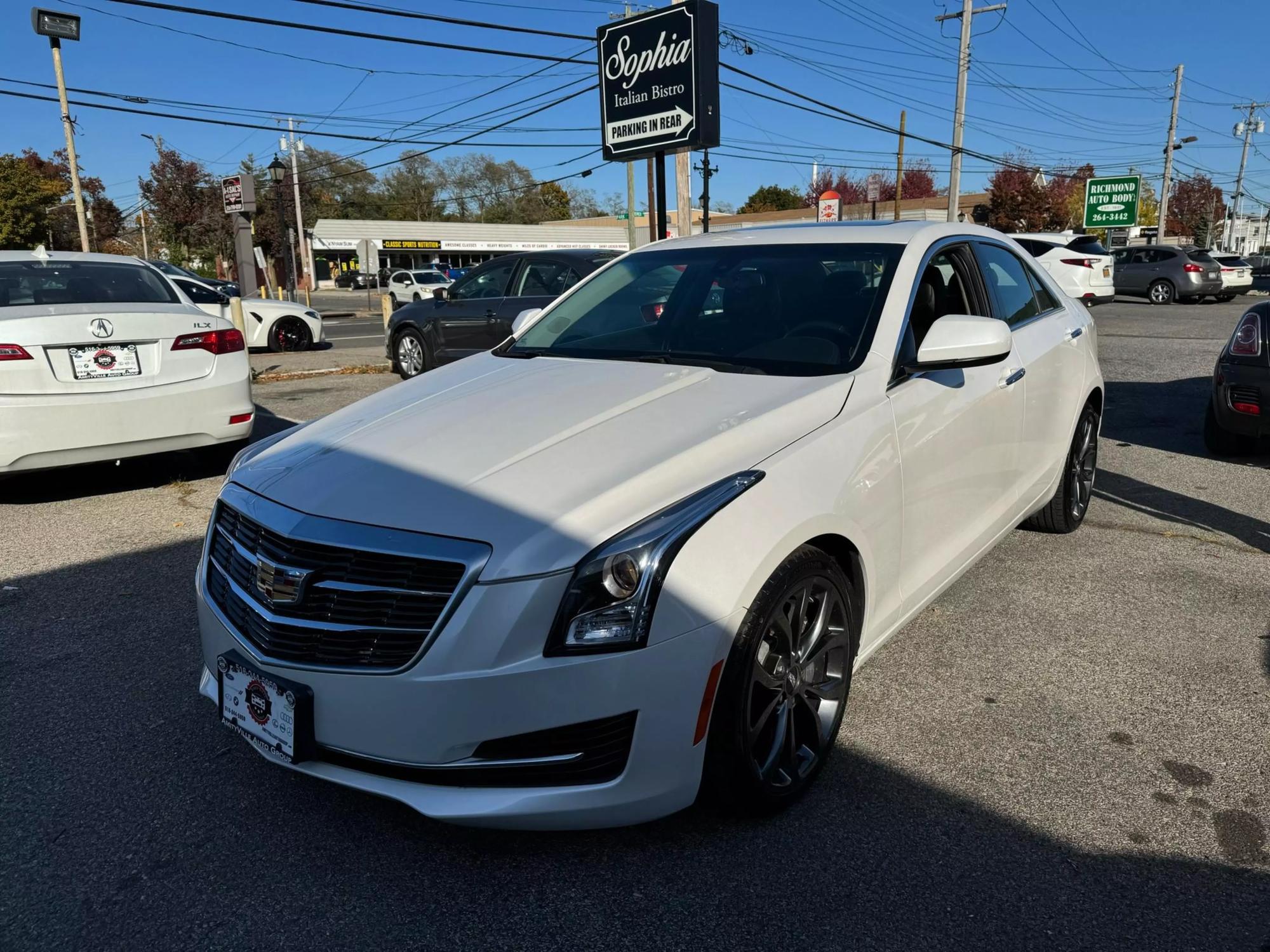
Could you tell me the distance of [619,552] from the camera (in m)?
2.19

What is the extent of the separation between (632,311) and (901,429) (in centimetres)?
138

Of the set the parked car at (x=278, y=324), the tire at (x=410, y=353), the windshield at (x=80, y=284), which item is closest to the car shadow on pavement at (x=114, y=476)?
the windshield at (x=80, y=284)

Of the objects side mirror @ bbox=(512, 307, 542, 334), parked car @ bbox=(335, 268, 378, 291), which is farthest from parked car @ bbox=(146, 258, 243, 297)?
parked car @ bbox=(335, 268, 378, 291)

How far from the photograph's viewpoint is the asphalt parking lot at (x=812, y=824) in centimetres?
227

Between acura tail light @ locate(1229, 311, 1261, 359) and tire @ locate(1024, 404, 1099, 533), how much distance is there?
2021 millimetres

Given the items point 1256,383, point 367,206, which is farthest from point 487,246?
point 1256,383

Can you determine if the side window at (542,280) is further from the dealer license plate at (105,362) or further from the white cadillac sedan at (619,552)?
the white cadillac sedan at (619,552)

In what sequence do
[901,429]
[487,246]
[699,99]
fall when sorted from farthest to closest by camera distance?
1. [487,246]
2. [699,99]
3. [901,429]

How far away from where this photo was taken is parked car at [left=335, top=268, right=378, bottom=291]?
202 feet

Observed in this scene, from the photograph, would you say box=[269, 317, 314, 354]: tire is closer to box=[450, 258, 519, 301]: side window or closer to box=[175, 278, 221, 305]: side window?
box=[175, 278, 221, 305]: side window

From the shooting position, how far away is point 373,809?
9.02 ft

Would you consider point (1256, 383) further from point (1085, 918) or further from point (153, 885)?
point (153, 885)

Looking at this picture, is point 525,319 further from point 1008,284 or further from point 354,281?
point 354,281

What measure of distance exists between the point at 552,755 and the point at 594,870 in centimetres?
46
